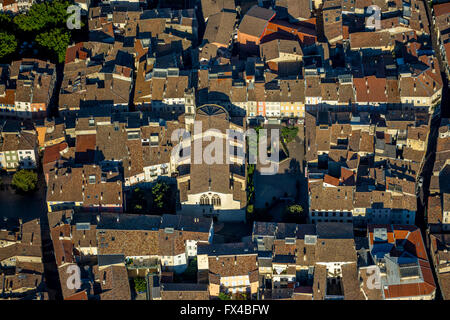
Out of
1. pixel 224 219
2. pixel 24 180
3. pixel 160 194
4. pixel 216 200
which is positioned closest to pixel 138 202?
pixel 160 194

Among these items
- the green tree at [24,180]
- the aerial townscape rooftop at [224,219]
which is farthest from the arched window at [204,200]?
the green tree at [24,180]

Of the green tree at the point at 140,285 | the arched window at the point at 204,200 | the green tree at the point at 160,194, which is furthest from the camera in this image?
the green tree at the point at 160,194

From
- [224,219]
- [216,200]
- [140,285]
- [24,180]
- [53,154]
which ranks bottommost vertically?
[140,285]

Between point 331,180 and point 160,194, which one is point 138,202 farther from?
point 331,180

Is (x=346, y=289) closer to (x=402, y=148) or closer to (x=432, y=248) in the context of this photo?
(x=432, y=248)

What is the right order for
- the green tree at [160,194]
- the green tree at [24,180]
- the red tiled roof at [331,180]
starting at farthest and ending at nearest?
the green tree at [24,180]
the green tree at [160,194]
the red tiled roof at [331,180]

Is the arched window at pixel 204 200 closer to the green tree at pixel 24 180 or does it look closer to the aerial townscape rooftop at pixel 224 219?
the aerial townscape rooftop at pixel 224 219

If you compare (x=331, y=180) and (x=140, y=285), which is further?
(x=331, y=180)
